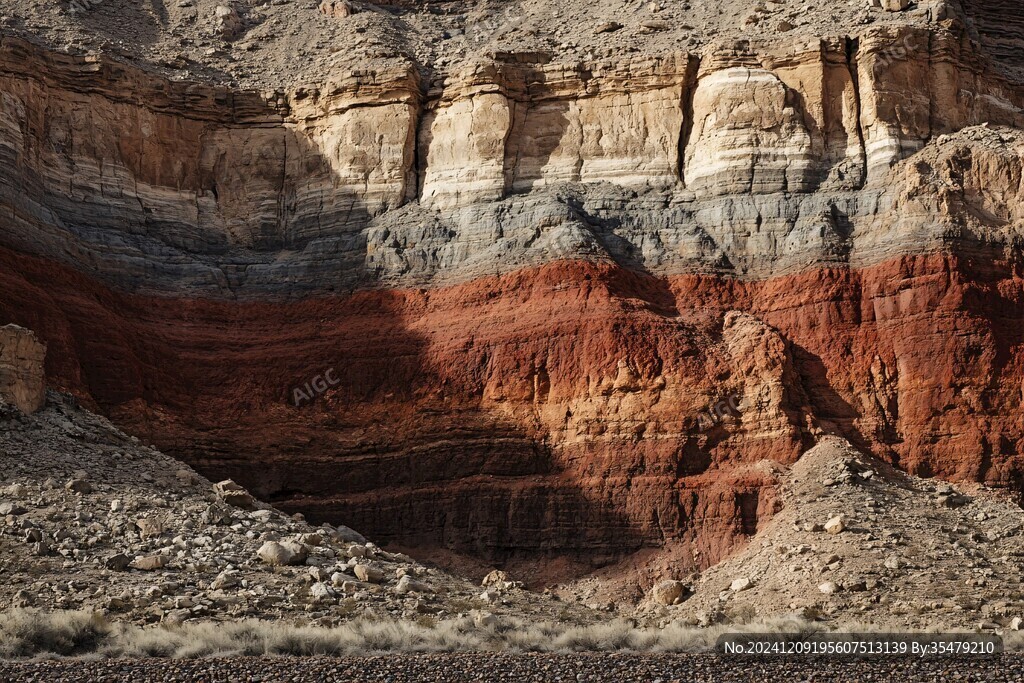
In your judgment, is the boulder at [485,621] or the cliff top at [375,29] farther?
the cliff top at [375,29]

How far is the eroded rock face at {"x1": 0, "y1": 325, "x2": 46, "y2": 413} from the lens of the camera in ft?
124

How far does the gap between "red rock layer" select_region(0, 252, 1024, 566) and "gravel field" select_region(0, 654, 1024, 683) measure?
1617 cm

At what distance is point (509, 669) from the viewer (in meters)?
23.4

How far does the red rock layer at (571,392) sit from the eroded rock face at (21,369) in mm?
3881

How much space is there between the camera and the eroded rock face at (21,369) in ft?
124

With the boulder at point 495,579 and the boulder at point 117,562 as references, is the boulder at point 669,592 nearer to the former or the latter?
the boulder at point 495,579

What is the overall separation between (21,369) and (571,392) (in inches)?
609

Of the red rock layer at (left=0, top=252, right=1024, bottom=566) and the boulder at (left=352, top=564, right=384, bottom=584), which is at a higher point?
the red rock layer at (left=0, top=252, right=1024, bottom=566)

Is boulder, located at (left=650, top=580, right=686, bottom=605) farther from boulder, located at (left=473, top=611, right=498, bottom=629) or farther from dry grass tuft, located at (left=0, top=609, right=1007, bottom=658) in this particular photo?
boulder, located at (left=473, top=611, right=498, bottom=629)

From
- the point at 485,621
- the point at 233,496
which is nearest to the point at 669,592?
the point at 485,621

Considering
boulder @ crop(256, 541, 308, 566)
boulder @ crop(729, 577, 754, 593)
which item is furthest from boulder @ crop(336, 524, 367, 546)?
boulder @ crop(729, 577, 754, 593)

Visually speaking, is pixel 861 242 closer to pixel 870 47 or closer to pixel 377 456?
pixel 870 47

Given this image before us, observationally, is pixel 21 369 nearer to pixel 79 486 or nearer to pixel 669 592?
pixel 79 486

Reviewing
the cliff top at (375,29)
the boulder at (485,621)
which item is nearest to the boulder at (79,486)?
the boulder at (485,621)
